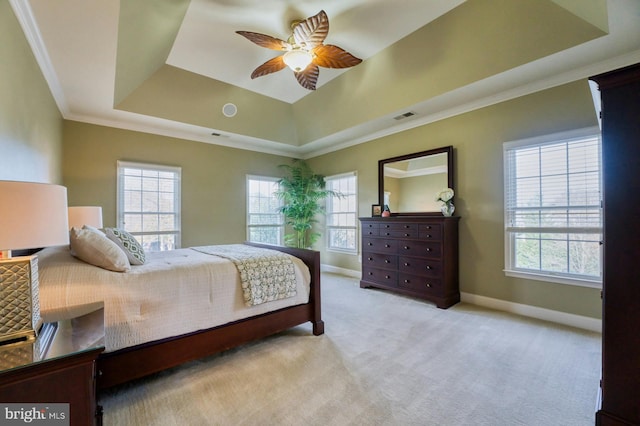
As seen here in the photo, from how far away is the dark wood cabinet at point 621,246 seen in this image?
130 cm

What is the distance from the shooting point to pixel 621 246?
4.40ft

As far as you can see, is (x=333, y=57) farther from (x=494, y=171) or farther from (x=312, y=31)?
(x=494, y=171)

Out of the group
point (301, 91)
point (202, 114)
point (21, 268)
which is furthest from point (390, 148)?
Answer: point (21, 268)

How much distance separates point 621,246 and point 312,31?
8.59 feet

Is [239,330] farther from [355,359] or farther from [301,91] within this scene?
[301,91]

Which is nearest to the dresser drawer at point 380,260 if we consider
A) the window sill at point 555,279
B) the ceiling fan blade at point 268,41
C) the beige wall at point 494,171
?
the beige wall at point 494,171

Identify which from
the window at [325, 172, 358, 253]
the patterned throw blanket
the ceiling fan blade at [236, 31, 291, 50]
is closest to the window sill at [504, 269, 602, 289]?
the window at [325, 172, 358, 253]

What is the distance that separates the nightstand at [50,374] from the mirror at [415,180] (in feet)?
13.1

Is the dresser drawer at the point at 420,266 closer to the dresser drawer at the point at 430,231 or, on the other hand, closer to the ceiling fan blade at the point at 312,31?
the dresser drawer at the point at 430,231

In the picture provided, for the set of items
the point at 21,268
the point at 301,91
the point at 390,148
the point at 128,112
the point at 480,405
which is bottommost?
the point at 480,405

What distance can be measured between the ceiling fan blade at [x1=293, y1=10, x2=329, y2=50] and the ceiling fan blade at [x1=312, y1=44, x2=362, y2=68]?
0.10 metres

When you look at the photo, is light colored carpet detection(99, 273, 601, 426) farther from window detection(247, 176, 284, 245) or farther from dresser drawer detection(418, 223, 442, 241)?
window detection(247, 176, 284, 245)

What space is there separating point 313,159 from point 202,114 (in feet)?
8.69

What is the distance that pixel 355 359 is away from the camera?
2279mm
